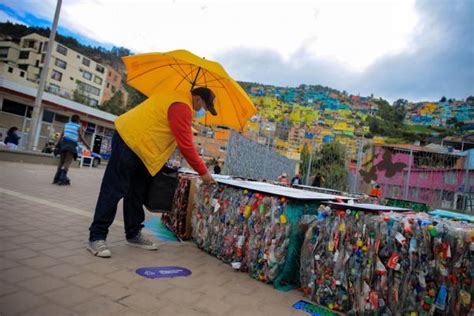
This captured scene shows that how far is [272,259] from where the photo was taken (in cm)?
268

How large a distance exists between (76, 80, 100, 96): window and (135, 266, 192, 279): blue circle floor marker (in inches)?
2664

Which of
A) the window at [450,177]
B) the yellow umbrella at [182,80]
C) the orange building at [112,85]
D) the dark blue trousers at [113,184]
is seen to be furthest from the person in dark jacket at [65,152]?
the orange building at [112,85]

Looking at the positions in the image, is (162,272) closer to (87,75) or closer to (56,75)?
(56,75)

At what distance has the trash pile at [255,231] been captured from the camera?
105 inches

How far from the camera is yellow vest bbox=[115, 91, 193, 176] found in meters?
2.88

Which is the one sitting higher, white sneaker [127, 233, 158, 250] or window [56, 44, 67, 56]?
window [56, 44, 67, 56]

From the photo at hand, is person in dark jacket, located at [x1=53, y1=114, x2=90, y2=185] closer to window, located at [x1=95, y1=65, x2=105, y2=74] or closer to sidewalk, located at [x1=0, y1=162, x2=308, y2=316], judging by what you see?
sidewalk, located at [x1=0, y1=162, x2=308, y2=316]

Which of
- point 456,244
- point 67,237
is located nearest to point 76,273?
point 67,237

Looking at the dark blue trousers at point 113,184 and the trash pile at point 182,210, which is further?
the trash pile at point 182,210

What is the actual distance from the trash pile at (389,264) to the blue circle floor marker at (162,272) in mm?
1073

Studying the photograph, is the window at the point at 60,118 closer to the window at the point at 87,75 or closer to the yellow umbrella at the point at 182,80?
the yellow umbrella at the point at 182,80

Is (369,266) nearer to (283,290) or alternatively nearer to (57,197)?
(283,290)

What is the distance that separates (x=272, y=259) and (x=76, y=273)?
1563mm

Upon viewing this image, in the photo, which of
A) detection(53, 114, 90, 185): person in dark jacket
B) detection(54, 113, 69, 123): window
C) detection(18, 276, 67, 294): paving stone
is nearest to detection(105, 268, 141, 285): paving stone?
detection(18, 276, 67, 294): paving stone
